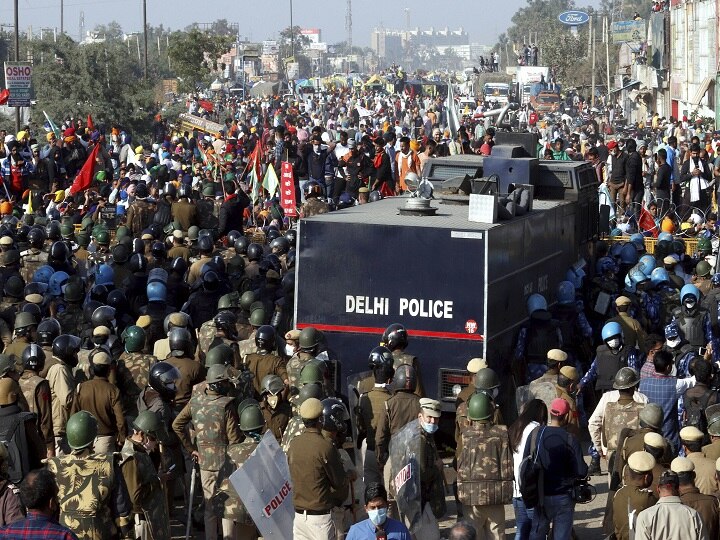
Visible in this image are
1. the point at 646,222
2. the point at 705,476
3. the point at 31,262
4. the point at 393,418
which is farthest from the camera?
the point at 646,222

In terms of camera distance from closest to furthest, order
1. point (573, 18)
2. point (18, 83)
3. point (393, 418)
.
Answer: point (393, 418) < point (18, 83) < point (573, 18)

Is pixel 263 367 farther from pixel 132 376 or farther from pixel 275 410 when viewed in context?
pixel 275 410

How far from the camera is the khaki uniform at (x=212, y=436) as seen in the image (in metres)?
10.9

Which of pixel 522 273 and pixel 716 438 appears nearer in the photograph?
pixel 716 438

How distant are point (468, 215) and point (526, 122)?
39.0m

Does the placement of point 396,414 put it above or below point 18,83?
below

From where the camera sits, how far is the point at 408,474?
33.1ft

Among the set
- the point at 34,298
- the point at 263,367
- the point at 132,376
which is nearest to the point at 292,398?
the point at 263,367

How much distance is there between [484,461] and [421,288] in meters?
3.56

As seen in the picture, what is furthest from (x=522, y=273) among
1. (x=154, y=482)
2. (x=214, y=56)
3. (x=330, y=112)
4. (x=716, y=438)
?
(x=214, y=56)

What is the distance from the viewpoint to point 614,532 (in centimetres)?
1000

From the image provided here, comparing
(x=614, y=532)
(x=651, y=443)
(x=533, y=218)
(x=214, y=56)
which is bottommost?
(x=614, y=532)

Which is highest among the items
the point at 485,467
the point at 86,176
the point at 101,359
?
the point at 86,176

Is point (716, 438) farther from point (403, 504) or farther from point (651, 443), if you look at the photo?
point (403, 504)
